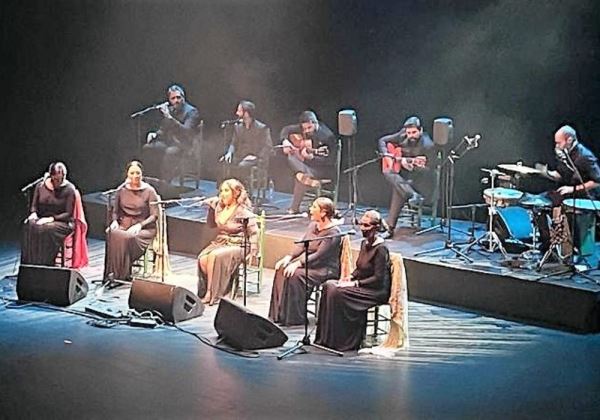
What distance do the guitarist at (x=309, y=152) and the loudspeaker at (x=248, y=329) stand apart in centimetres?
270

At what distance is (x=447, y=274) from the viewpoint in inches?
417

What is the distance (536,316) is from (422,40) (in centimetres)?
324

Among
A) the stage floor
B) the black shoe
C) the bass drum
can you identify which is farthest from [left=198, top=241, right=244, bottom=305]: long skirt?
the bass drum

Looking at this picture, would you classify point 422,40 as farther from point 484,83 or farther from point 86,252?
point 86,252

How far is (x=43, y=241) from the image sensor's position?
36.8 ft

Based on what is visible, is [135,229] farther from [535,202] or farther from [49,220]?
[535,202]

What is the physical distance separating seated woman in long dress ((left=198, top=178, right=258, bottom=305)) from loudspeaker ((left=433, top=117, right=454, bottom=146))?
5.75ft

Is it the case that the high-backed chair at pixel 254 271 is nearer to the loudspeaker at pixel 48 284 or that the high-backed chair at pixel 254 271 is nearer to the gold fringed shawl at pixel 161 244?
the gold fringed shawl at pixel 161 244

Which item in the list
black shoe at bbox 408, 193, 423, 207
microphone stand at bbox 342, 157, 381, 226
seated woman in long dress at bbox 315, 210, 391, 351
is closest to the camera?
seated woman in long dress at bbox 315, 210, 391, 351

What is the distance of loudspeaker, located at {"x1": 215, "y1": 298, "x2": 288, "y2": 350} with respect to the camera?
9414 millimetres

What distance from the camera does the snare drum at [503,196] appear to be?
1043cm

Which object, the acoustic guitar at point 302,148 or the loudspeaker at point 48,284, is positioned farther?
the acoustic guitar at point 302,148

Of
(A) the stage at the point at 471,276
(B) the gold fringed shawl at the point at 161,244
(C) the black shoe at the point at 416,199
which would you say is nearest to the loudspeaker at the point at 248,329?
(A) the stage at the point at 471,276

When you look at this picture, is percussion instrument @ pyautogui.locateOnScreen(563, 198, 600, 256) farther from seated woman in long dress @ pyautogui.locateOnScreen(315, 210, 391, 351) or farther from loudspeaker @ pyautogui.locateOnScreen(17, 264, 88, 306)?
loudspeaker @ pyautogui.locateOnScreen(17, 264, 88, 306)
